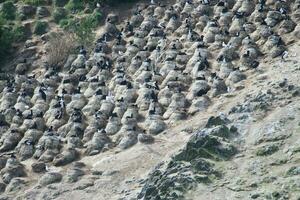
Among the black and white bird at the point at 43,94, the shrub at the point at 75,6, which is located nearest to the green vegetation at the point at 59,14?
the shrub at the point at 75,6

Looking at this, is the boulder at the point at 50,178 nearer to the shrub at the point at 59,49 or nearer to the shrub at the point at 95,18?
the shrub at the point at 59,49

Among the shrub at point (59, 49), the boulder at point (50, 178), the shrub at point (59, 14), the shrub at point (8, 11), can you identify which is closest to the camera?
the boulder at point (50, 178)

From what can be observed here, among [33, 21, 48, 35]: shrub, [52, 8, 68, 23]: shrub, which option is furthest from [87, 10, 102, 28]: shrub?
[33, 21, 48, 35]: shrub

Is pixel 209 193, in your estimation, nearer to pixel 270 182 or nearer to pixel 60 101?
pixel 270 182


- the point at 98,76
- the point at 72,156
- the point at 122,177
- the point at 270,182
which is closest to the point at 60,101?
the point at 98,76

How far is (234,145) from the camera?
37250mm

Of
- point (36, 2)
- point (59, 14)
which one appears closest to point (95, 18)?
point (59, 14)

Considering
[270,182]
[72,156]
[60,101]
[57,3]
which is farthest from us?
[57,3]

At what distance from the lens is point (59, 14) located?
69.3 metres

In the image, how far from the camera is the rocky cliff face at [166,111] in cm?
3575

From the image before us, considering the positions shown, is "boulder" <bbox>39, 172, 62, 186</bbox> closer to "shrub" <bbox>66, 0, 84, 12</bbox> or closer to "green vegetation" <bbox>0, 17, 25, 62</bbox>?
Result: "green vegetation" <bbox>0, 17, 25, 62</bbox>

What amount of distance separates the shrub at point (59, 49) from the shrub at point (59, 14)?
5.30 metres

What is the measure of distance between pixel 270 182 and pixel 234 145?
14.7 feet

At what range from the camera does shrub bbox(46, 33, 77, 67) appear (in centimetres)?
6122
